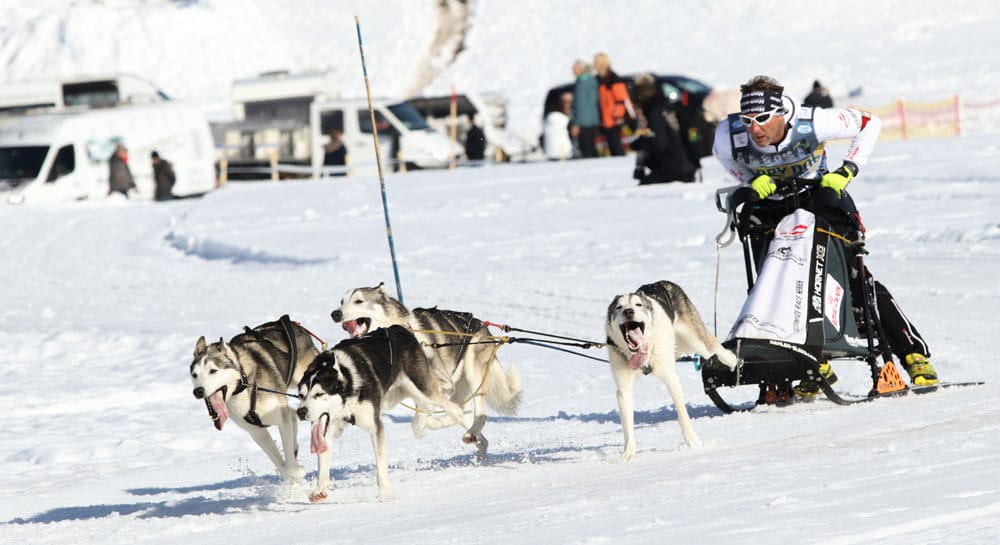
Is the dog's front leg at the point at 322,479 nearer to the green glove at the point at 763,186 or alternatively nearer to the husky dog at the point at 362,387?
the husky dog at the point at 362,387

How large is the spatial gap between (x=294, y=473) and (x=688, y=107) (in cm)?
1226

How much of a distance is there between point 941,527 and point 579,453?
102 inches

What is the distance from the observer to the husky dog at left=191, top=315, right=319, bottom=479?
5621 millimetres

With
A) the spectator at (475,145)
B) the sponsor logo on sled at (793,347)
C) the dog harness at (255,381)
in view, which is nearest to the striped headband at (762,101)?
the sponsor logo on sled at (793,347)

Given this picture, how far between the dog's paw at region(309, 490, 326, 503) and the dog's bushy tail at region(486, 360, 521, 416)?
138 centimetres

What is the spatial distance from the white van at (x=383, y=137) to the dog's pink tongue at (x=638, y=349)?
782 inches

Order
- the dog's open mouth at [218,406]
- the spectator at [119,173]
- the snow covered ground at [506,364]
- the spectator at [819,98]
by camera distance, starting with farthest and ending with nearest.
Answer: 1. the spectator at [119,173]
2. the spectator at [819,98]
3. the dog's open mouth at [218,406]
4. the snow covered ground at [506,364]

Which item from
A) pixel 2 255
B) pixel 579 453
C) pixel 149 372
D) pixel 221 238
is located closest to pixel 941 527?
pixel 579 453

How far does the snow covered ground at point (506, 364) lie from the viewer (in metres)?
4.50

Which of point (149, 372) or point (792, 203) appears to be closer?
point (792, 203)

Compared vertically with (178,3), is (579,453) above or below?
below

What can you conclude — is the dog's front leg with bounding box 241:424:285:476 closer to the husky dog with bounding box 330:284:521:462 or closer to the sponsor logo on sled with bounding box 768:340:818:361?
the husky dog with bounding box 330:284:521:462

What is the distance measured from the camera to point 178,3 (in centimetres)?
4156

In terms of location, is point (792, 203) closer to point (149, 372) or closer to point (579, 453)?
point (579, 453)
